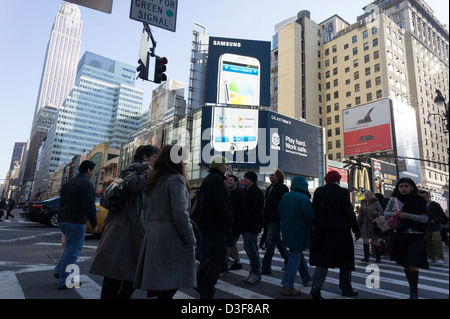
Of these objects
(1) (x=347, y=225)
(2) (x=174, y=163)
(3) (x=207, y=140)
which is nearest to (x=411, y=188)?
(1) (x=347, y=225)

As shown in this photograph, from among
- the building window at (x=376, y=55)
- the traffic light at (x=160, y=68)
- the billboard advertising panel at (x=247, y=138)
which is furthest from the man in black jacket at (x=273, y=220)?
the building window at (x=376, y=55)

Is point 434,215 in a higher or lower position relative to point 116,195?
higher

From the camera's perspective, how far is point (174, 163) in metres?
3.10

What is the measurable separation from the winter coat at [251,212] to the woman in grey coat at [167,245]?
2.33m

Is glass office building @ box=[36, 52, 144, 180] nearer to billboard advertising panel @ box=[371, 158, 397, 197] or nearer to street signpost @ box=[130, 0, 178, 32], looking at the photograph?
billboard advertising panel @ box=[371, 158, 397, 197]

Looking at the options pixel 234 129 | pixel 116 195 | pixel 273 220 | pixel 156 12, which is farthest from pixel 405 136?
pixel 116 195

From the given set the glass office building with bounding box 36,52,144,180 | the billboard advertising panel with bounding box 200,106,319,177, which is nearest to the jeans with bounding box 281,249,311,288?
the billboard advertising panel with bounding box 200,106,319,177

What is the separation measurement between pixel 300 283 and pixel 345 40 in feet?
255

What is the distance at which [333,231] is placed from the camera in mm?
4051

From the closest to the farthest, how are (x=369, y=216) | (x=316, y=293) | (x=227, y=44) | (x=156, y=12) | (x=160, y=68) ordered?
Result: (x=316, y=293) < (x=156, y=12) < (x=160, y=68) < (x=369, y=216) < (x=227, y=44)

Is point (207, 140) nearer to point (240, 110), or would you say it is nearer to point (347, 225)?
point (240, 110)

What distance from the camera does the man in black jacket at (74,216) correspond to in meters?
4.20

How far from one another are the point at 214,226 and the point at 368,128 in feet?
157

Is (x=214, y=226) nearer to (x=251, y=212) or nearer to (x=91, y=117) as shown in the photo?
(x=251, y=212)
